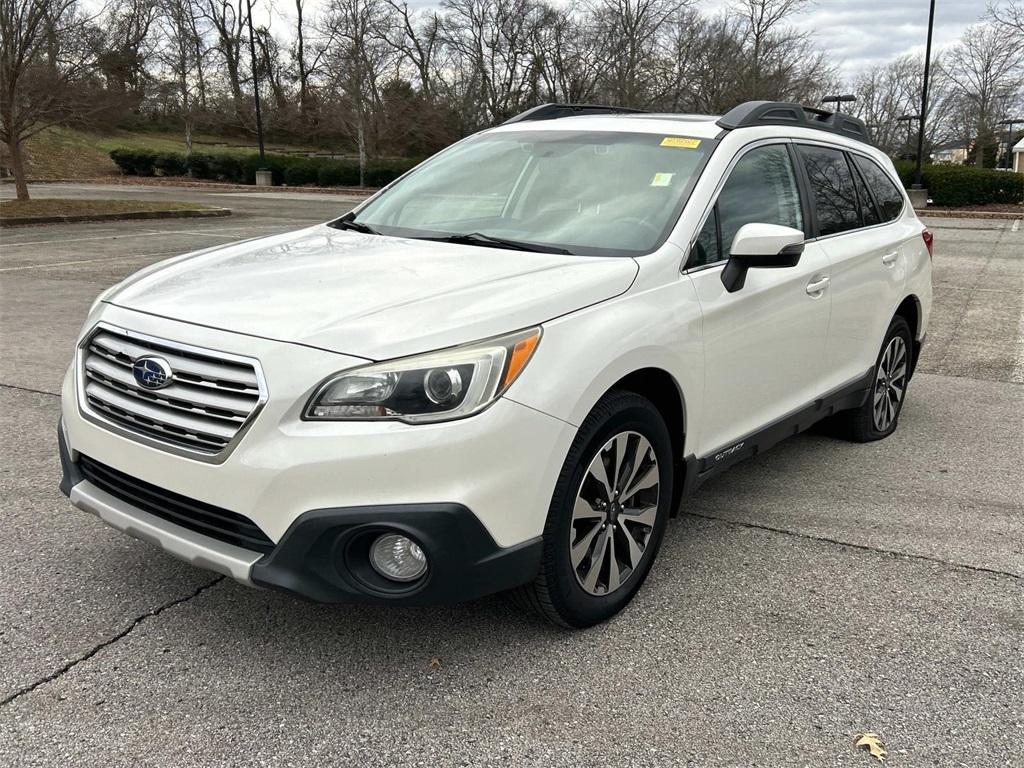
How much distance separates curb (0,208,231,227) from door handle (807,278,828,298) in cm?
1856

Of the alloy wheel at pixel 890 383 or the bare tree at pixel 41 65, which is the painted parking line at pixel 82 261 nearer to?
the bare tree at pixel 41 65

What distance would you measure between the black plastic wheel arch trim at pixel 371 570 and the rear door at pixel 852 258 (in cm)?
243

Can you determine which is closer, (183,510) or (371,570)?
(371,570)

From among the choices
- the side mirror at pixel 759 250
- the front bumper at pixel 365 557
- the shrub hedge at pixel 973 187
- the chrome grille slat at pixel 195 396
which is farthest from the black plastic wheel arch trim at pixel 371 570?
the shrub hedge at pixel 973 187

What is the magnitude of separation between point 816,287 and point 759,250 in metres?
0.89

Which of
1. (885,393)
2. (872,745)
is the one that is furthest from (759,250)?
(885,393)

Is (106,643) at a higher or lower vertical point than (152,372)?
lower

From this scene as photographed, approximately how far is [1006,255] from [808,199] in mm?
13022

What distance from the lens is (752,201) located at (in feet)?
12.7

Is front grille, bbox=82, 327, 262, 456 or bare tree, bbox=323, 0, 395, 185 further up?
bare tree, bbox=323, 0, 395, 185

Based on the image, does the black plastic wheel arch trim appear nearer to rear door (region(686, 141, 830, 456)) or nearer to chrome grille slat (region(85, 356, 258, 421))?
chrome grille slat (region(85, 356, 258, 421))

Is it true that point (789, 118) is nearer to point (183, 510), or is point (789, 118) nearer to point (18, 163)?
point (183, 510)

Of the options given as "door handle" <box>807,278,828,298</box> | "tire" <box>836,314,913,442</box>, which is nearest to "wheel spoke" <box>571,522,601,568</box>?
"door handle" <box>807,278,828,298</box>

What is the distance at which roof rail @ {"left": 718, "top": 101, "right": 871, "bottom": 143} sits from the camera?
3.97 meters
